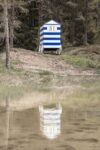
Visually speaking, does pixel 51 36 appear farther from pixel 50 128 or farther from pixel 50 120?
pixel 50 128

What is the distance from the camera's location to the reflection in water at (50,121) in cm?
1213

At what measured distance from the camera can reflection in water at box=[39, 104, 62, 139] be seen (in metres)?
12.1

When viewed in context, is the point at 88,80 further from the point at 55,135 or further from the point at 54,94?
the point at 55,135

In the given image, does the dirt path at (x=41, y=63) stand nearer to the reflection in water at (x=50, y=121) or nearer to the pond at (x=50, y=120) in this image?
the pond at (x=50, y=120)

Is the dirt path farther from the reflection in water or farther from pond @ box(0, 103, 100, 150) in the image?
pond @ box(0, 103, 100, 150)

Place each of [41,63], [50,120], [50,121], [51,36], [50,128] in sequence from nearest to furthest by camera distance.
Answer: [50,128], [50,121], [50,120], [41,63], [51,36]

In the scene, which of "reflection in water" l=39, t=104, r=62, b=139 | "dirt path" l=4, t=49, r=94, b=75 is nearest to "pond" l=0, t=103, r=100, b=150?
"reflection in water" l=39, t=104, r=62, b=139

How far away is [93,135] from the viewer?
11.6 m

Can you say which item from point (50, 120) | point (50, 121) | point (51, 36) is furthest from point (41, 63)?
point (50, 121)

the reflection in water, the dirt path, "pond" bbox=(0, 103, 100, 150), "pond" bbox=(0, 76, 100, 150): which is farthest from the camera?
the dirt path

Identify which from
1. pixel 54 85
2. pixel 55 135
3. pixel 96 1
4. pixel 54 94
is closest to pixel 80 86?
pixel 54 85

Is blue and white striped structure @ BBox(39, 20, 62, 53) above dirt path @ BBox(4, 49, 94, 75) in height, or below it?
above

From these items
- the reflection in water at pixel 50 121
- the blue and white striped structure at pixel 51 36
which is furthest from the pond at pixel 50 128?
the blue and white striped structure at pixel 51 36

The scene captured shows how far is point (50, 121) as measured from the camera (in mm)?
14391
